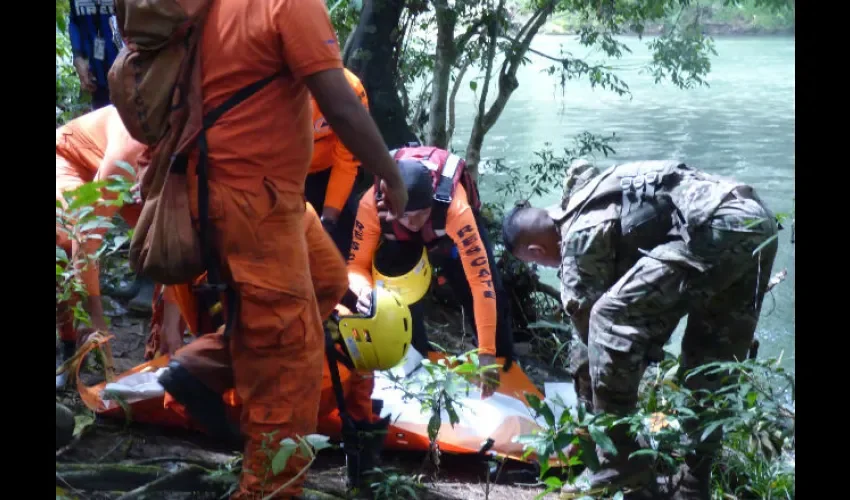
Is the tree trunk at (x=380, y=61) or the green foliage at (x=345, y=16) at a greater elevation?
the green foliage at (x=345, y=16)

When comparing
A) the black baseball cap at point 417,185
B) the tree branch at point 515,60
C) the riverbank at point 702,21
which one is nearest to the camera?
the black baseball cap at point 417,185

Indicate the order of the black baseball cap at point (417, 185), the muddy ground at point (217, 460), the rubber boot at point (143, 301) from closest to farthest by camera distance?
the muddy ground at point (217, 460)
the black baseball cap at point (417, 185)
the rubber boot at point (143, 301)

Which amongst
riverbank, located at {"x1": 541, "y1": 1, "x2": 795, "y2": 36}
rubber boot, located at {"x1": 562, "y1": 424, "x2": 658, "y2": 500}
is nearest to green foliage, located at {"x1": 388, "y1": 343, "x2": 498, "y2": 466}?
rubber boot, located at {"x1": 562, "y1": 424, "x2": 658, "y2": 500}

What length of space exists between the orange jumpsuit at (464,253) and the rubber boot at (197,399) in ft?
4.07

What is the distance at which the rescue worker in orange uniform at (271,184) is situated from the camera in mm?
2418

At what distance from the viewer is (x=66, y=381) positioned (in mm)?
3592

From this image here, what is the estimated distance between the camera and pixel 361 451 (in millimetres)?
3207

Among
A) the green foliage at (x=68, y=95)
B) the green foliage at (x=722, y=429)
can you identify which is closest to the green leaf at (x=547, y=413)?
the green foliage at (x=722, y=429)

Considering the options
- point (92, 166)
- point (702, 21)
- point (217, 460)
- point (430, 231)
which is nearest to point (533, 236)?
point (430, 231)

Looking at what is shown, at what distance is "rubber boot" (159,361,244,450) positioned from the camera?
290cm

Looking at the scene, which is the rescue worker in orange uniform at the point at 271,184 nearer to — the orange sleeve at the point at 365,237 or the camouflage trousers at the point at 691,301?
the camouflage trousers at the point at 691,301

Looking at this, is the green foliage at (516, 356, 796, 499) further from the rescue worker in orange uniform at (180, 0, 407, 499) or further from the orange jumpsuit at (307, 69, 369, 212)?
the orange jumpsuit at (307, 69, 369, 212)
